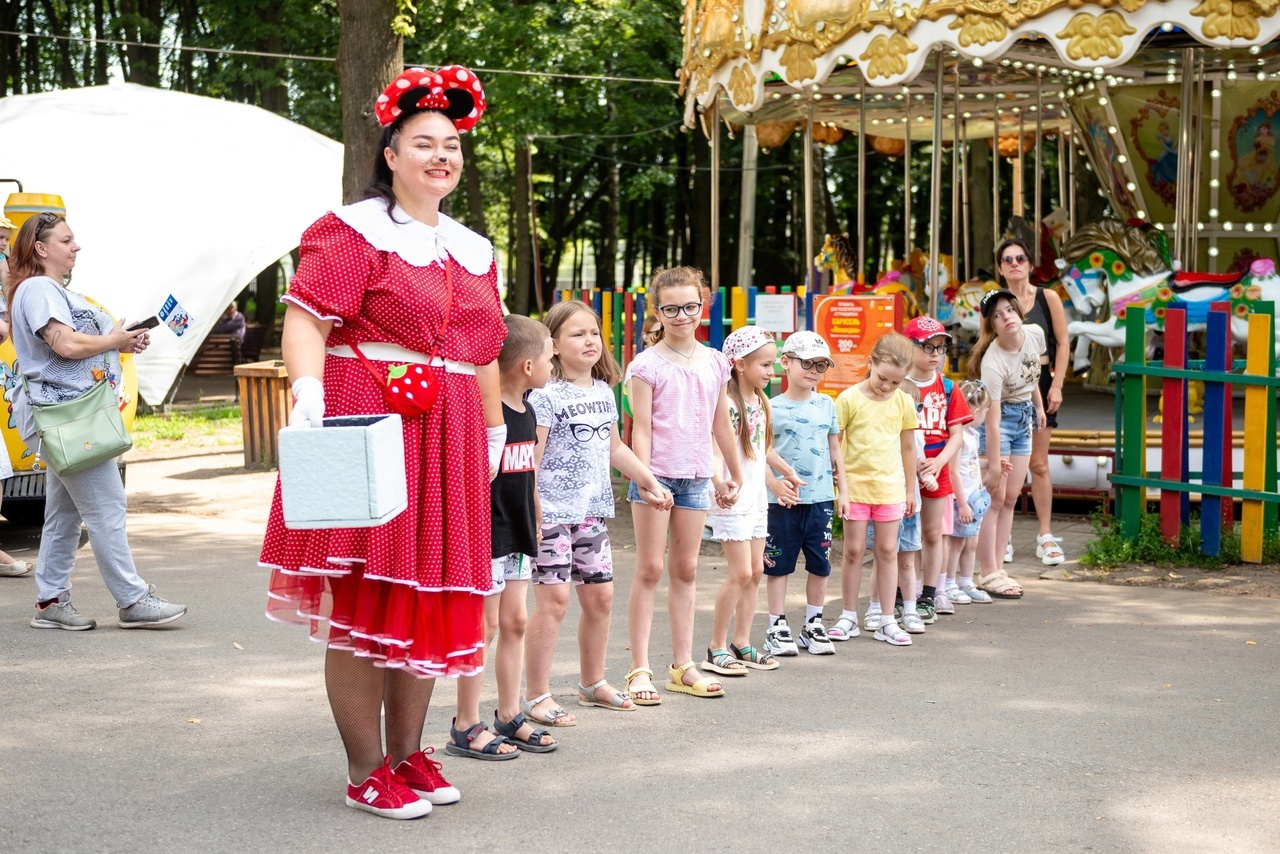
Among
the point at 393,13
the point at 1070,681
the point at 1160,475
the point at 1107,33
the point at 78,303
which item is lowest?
the point at 1070,681

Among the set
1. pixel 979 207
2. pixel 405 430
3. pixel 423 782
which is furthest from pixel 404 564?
pixel 979 207

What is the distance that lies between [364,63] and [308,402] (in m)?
8.96

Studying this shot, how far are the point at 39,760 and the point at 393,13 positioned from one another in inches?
349

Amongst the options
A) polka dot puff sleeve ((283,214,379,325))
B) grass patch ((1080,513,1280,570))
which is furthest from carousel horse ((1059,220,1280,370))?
polka dot puff sleeve ((283,214,379,325))

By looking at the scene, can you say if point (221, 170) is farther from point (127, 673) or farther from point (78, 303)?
point (127, 673)

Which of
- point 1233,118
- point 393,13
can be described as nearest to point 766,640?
point 393,13

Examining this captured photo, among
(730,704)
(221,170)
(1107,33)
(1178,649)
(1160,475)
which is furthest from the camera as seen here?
(221,170)

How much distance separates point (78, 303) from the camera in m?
6.88

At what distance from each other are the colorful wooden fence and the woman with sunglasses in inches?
15.8

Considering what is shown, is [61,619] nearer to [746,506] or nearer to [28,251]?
[28,251]

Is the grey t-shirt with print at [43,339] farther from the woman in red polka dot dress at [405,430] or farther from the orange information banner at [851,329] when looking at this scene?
the orange information banner at [851,329]

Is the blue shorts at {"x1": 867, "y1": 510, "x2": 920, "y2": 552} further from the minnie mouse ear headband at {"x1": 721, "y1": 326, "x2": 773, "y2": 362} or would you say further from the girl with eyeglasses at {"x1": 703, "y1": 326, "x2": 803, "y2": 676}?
the minnie mouse ear headband at {"x1": 721, "y1": 326, "x2": 773, "y2": 362}

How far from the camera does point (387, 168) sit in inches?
166

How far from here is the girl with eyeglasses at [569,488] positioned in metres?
5.18
